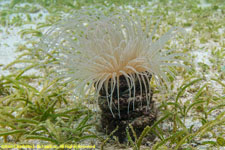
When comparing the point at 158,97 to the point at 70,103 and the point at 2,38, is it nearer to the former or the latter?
the point at 70,103

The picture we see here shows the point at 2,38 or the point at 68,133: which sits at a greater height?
the point at 2,38

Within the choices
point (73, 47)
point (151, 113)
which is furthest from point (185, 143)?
point (73, 47)

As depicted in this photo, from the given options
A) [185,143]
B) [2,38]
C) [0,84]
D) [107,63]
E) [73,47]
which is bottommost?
[185,143]

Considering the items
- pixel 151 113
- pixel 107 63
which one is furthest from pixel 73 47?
pixel 151 113

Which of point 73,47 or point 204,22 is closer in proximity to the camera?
point 73,47

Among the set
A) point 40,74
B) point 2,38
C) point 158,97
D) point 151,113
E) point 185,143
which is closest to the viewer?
point 185,143

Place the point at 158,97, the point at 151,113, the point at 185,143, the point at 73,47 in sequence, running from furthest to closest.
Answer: the point at 158,97, the point at 73,47, the point at 151,113, the point at 185,143

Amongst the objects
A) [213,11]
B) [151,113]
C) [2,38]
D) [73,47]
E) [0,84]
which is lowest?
[151,113]

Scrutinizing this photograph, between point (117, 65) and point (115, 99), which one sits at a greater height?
point (117, 65)

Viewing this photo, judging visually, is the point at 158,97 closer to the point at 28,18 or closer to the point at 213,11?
the point at 213,11
